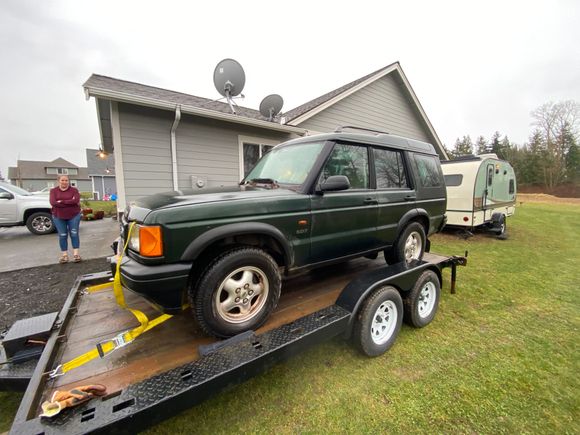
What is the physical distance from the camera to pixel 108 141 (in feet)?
32.9

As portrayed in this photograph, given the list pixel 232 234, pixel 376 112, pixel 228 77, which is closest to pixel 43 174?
pixel 228 77

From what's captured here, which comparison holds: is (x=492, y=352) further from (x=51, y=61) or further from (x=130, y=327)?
(x=51, y=61)

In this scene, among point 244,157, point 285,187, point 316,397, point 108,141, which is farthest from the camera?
point 108,141

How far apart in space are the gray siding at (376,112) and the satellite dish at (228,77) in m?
2.27

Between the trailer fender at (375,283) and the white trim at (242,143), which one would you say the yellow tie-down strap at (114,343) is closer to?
the trailer fender at (375,283)

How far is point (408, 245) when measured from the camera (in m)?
3.61

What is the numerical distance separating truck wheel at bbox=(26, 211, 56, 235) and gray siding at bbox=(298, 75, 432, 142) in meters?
9.56

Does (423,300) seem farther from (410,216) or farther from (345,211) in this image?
(345,211)

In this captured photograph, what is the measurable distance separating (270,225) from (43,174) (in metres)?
66.7

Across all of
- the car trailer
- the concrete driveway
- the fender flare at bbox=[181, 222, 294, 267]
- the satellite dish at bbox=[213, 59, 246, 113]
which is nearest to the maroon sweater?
the concrete driveway

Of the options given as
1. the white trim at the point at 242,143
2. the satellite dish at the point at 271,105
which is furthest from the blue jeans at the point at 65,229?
the satellite dish at the point at 271,105

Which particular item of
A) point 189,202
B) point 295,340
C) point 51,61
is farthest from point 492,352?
point 51,61

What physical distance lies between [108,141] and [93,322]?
10642 millimetres

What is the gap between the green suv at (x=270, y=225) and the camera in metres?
1.75
